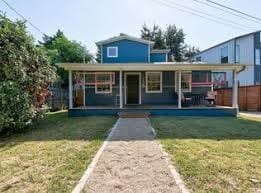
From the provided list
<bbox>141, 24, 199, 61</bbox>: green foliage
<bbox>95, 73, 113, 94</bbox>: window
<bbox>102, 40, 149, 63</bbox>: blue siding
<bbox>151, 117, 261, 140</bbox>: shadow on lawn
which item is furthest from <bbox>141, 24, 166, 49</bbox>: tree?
<bbox>151, 117, 261, 140</bbox>: shadow on lawn

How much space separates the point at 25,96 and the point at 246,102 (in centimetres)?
1741

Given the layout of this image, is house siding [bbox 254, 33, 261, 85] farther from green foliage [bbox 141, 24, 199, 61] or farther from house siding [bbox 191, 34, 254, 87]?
green foliage [bbox 141, 24, 199, 61]

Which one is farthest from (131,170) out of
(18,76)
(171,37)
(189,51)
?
(189,51)

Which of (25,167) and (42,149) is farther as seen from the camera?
(42,149)

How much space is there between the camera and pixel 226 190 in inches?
190

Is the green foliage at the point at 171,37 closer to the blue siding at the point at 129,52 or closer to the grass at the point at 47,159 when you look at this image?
the blue siding at the point at 129,52

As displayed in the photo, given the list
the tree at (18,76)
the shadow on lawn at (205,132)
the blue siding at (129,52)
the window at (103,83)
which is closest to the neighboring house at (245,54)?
the blue siding at (129,52)

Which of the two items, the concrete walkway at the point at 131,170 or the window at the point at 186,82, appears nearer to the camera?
the concrete walkway at the point at 131,170

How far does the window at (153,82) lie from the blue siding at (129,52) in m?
2.87

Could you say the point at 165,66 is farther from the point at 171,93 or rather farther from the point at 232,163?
the point at 232,163

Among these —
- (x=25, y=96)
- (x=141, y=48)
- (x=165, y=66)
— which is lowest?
(x=25, y=96)

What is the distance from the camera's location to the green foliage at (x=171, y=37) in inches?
1949

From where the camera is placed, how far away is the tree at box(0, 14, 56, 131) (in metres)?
10.4

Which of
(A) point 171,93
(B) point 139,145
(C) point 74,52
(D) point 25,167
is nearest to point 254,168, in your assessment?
(B) point 139,145
